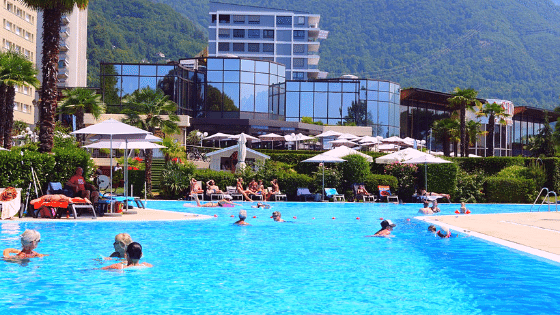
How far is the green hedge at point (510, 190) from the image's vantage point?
1180 inches

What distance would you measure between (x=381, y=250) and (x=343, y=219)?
7079 millimetres

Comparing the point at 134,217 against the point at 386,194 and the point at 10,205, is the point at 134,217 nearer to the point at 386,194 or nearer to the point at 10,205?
the point at 10,205

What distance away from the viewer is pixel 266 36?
334 feet

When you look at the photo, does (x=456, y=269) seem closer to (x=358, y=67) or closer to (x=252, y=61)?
(x=252, y=61)

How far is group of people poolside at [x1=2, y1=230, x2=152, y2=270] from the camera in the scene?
9695 millimetres

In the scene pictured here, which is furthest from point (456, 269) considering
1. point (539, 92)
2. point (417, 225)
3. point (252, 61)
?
point (539, 92)

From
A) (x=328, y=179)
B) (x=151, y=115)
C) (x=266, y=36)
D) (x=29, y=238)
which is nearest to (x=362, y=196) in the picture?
(x=328, y=179)

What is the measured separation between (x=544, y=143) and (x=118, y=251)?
196 ft

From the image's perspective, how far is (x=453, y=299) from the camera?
8391mm

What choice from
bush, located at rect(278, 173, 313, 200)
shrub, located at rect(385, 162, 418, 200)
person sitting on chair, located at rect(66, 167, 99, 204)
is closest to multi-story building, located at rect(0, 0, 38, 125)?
bush, located at rect(278, 173, 313, 200)

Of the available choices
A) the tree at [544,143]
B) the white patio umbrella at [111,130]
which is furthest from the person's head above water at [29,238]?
the tree at [544,143]

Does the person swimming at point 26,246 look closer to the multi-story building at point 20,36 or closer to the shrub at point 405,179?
the shrub at point 405,179

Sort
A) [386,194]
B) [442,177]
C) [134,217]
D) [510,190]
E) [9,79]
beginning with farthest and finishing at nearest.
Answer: [9,79] < [510,190] < [442,177] < [386,194] < [134,217]

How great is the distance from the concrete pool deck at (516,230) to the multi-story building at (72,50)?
7338 centimetres
